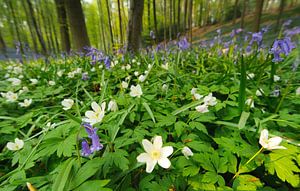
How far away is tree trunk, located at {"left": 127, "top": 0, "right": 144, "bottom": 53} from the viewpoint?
462cm

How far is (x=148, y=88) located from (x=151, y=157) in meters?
1.06

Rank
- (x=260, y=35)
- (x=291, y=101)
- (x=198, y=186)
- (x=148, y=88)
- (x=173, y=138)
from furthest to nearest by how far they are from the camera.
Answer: (x=260, y=35)
(x=148, y=88)
(x=291, y=101)
(x=173, y=138)
(x=198, y=186)

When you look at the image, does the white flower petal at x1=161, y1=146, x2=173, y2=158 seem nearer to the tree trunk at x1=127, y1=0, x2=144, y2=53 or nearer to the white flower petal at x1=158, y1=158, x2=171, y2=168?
the white flower petal at x1=158, y1=158, x2=171, y2=168

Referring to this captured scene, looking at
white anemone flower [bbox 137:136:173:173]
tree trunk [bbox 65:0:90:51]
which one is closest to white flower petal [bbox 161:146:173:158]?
white anemone flower [bbox 137:136:173:173]

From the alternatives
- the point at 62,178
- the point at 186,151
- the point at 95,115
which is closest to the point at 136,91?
the point at 95,115

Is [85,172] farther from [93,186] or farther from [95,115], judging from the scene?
[95,115]

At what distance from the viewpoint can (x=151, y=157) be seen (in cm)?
79

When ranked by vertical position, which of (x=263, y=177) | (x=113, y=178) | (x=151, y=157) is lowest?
(x=263, y=177)

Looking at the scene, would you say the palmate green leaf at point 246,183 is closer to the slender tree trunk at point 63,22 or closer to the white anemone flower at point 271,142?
the white anemone flower at point 271,142

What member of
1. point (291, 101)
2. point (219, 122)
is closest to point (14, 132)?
point (219, 122)

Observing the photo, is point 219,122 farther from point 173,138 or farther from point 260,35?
point 260,35

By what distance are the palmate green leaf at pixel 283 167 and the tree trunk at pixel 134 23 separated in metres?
4.04

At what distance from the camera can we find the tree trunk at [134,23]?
4625 millimetres

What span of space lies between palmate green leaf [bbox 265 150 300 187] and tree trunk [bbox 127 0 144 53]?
4045mm
